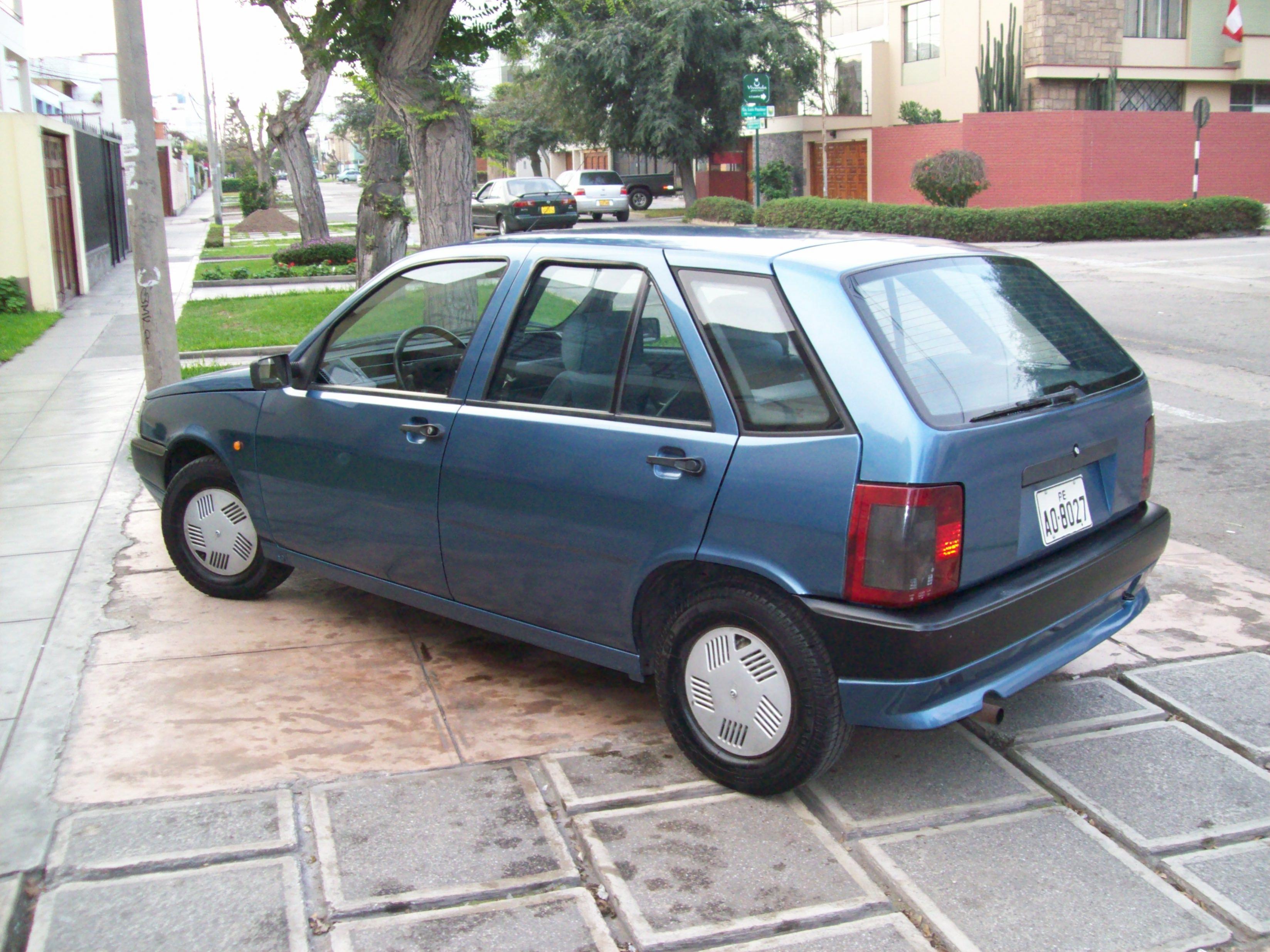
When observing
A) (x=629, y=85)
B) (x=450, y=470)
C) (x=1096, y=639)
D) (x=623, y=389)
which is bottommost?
(x=1096, y=639)

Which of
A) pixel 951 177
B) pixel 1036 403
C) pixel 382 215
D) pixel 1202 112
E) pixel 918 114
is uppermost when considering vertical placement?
pixel 918 114

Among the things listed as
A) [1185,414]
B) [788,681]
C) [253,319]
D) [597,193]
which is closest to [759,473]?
[788,681]

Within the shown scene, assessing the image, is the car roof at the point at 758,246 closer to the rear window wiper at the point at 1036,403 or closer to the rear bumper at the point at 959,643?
the rear window wiper at the point at 1036,403

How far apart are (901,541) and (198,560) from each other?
3.46 m

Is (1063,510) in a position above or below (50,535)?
above

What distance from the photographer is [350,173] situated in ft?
358

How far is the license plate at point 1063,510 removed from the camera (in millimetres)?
3520

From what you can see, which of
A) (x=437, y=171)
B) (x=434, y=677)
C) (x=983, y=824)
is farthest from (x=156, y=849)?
(x=437, y=171)

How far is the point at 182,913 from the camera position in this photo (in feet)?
10.1

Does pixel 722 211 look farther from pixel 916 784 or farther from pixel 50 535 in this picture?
pixel 916 784

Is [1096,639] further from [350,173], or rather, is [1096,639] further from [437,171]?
[350,173]

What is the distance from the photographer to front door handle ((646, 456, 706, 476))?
3492 mm

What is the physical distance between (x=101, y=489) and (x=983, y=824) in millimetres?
5850

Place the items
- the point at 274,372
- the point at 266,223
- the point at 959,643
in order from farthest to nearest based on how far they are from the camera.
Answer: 1. the point at 266,223
2. the point at 274,372
3. the point at 959,643
